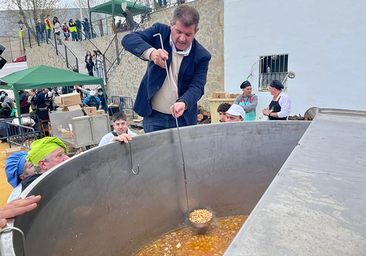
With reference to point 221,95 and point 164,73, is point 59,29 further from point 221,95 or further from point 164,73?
point 164,73

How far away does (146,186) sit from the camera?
7.07 ft

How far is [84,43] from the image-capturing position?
1583cm

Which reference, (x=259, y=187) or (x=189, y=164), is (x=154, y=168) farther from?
(x=259, y=187)

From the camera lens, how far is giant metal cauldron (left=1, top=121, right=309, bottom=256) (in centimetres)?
146

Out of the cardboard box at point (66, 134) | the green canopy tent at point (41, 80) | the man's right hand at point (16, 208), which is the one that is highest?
the green canopy tent at point (41, 80)

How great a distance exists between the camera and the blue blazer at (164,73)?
87.5 inches

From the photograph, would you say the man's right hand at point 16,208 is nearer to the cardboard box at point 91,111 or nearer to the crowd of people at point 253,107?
the crowd of people at point 253,107

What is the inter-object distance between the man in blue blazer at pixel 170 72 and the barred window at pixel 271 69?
4.61 meters

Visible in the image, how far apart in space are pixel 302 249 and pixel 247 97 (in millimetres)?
4588

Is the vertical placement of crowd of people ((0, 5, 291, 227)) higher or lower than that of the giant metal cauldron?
higher

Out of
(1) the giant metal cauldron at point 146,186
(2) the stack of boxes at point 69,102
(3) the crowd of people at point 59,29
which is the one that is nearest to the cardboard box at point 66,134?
(2) the stack of boxes at point 69,102

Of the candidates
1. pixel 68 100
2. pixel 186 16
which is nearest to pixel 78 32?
pixel 68 100

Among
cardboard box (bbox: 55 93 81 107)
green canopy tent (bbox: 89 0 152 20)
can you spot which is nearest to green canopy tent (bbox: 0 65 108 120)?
cardboard box (bbox: 55 93 81 107)

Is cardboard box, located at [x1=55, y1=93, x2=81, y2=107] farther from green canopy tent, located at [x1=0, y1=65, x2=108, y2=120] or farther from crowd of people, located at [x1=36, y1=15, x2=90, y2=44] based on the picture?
crowd of people, located at [x1=36, y1=15, x2=90, y2=44]
